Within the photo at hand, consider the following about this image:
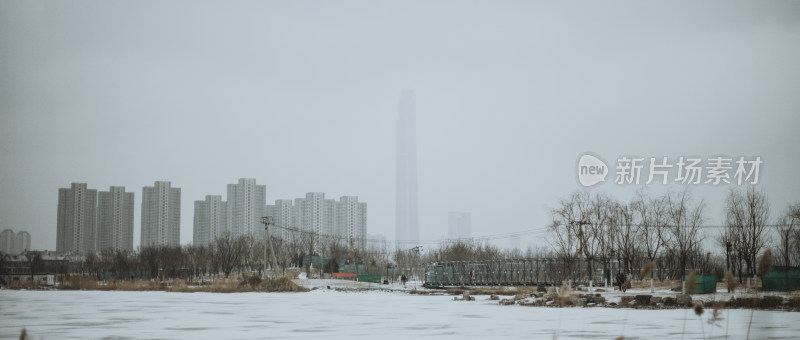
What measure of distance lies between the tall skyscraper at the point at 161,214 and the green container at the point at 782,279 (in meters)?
141

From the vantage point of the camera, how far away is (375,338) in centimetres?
1510

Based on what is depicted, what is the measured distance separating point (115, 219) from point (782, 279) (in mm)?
150407

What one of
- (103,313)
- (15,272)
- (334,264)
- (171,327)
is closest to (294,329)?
(171,327)

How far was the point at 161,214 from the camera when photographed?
6353 inches

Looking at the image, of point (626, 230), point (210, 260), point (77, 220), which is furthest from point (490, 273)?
point (77, 220)

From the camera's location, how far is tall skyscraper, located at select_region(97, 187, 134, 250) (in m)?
155

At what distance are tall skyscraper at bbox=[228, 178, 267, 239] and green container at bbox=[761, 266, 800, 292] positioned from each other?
434 ft

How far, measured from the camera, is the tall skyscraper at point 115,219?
15500 cm

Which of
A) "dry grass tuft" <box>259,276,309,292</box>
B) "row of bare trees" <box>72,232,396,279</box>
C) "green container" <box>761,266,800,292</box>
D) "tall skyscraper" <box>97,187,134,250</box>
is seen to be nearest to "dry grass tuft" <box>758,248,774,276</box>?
"green container" <box>761,266,800,292</box>

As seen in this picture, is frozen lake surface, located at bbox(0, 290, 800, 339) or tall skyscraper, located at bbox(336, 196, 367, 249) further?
tall skyscraper, located at bbox(336, 196, 367, 249)

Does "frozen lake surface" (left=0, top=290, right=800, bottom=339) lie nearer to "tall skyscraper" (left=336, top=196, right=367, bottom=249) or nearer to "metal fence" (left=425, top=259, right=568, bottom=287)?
"metal fence" (left=425, top=259, right=568, bottom=287)

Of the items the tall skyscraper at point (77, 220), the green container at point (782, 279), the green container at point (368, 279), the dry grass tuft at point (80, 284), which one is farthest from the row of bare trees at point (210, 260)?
the green container at point (782, 279)

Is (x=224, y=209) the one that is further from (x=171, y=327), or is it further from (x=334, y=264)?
(x=171, y=327)

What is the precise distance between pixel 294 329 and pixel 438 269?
4926 cm
